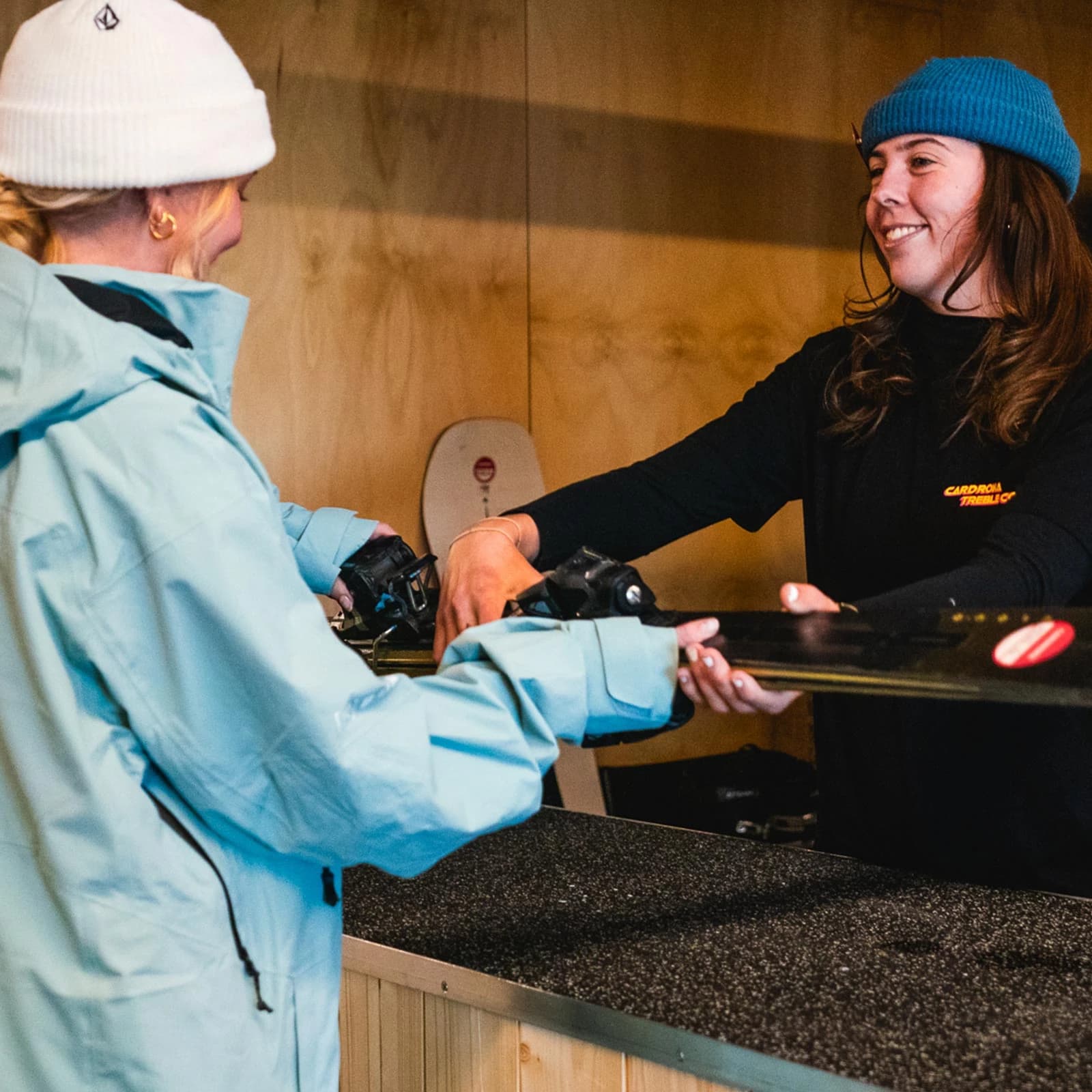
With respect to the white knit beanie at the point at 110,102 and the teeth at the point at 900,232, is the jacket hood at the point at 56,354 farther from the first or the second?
the teeth at the point at 900,232

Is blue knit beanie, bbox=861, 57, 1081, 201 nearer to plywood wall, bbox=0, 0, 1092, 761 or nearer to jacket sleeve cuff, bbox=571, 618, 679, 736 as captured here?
jacket sleeve cuff, bbox=571, 618, 679, 736

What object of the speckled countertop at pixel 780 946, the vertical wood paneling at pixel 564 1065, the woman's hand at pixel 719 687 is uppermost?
the woman's hand at pixel 719 687

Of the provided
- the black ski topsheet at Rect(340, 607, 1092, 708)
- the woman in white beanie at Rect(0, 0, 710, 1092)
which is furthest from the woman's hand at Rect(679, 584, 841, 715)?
the woman in white beanie at Rect(0, 0, 710, 1092)

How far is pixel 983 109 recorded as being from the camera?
166 cm

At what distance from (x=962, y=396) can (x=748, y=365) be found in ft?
7.30

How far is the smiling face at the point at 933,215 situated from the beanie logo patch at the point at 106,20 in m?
1.02

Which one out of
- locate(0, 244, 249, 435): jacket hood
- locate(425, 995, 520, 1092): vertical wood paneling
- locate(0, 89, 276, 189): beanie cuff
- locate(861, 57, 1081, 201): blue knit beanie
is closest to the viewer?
locate(0, 244, 249, 435): jacket hood

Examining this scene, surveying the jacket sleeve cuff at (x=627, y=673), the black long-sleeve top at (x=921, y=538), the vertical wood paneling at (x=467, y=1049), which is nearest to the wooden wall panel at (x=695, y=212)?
Result: the black long-sleeve top at (x=921, y=538)

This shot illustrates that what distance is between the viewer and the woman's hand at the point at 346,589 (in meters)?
1.70

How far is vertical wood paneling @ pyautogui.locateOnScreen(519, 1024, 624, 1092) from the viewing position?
1.20 m

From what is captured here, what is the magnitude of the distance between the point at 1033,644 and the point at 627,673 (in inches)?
12.9

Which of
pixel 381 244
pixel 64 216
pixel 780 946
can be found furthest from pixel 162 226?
pixel 381 244

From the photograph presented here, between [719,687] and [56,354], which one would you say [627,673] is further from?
[56,354]

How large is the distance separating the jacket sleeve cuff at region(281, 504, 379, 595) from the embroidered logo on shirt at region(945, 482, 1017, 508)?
0.72 metres
